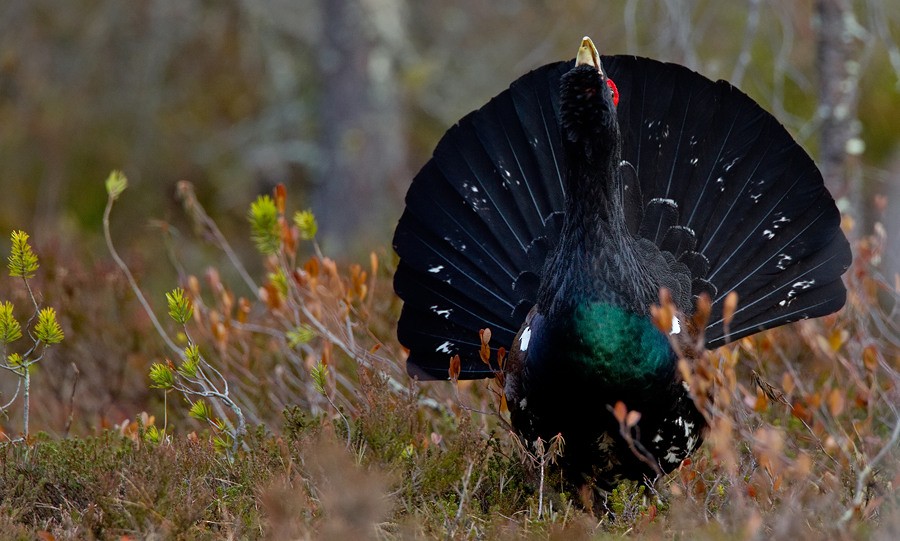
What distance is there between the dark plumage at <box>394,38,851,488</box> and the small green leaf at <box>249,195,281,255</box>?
0.54 meters

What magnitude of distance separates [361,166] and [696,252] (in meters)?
7.76

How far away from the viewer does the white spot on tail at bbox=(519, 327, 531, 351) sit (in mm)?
4070

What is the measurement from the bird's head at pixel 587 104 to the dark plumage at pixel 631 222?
17 centimetres

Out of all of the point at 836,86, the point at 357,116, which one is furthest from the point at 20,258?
the point at 357,116

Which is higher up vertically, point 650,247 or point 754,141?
point 754,141

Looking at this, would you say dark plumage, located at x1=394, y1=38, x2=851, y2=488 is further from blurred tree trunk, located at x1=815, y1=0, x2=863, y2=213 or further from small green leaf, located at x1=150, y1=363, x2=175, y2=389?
blurred tree trunk, located at x1=815, y1=0, x2=863, y2=213

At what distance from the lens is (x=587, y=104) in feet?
12.4

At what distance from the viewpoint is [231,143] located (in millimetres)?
13438

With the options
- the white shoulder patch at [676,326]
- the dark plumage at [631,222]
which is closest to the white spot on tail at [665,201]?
the dark plumage at [631,222]

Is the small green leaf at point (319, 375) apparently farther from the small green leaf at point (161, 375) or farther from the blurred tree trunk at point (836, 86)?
the blurred tree trunk at point (836, 86)

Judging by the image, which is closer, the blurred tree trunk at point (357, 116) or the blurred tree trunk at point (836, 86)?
the blurred tree trunk at point (836, 86)

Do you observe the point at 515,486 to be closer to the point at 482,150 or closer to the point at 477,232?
the point at 477,232

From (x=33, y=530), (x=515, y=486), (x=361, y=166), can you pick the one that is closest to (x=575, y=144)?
(x=515, y=486)

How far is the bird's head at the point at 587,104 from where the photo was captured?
12.1ft
